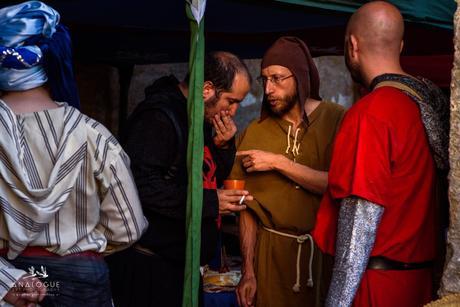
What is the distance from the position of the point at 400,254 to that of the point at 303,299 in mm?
1097

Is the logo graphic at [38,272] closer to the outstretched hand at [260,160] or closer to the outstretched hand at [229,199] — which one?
the outstretched hand at [229,199]

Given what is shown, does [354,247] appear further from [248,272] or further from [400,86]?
[248,272]

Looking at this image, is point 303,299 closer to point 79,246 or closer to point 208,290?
point 208,290

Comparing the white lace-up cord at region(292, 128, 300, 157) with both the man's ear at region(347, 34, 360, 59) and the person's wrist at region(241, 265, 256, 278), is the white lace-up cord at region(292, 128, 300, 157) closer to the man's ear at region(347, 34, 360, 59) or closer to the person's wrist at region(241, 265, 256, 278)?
the person's wrist at region(241, 265, 256, 278)

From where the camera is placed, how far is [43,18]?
2451mm

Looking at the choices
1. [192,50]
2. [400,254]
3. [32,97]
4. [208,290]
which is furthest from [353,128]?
[208,290]

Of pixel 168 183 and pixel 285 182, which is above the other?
pixel 168 183

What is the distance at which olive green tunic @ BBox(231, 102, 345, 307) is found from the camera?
368cm

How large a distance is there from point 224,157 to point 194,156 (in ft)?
2.51

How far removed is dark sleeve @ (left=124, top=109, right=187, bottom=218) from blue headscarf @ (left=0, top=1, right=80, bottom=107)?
22.9 inches

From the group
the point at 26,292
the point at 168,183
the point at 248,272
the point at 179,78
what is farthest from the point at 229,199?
the point at 179,78

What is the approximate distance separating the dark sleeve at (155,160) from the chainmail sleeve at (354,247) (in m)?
0.82

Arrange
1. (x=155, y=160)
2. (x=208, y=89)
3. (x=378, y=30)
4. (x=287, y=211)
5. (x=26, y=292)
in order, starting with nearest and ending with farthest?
A: (x=26, y=292) < (x=378, y=30) < (x=155, y=160) < (x=208, y=89) < (x=287, y=211)

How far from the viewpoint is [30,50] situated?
2.40 meters
